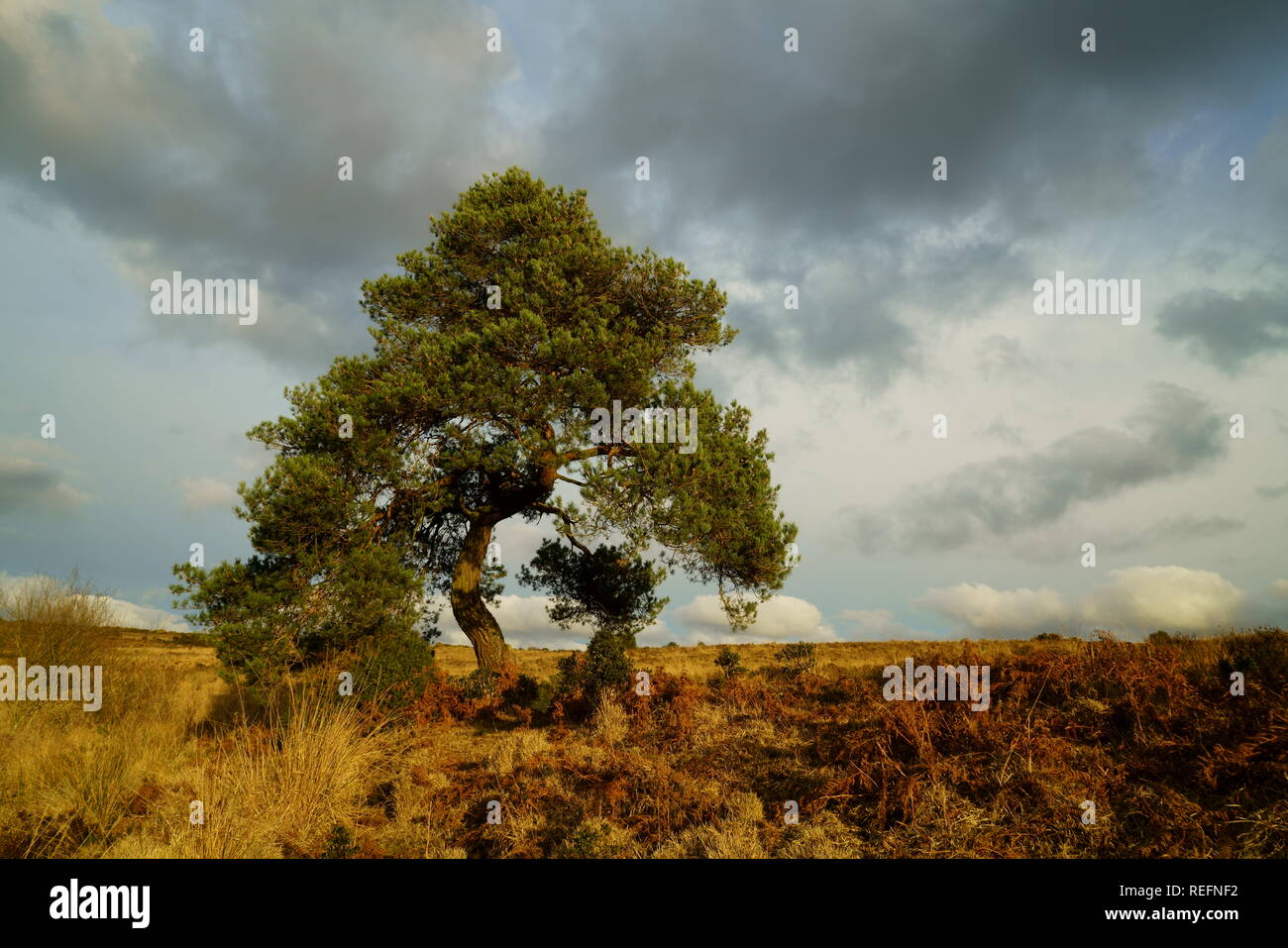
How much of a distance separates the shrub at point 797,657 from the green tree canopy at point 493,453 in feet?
4.95

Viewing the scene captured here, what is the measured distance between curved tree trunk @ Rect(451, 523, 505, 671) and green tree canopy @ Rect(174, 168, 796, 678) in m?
0.05

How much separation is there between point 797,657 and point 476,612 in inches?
293

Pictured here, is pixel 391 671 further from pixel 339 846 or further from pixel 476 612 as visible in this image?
pixel 339 846

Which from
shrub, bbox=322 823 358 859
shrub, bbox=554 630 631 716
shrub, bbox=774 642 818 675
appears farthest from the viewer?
shrub, bbox=774 642 818 675

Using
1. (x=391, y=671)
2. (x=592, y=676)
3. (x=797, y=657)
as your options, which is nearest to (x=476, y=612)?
(x=391, y=671)

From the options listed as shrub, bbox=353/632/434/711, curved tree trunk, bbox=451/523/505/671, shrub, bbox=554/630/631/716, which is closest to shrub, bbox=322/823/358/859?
shrub, bbox=353/632/434/711

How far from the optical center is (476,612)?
16.4 meters

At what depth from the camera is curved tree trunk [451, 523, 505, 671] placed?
16375 mm

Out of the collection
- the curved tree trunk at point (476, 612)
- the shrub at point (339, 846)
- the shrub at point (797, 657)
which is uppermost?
the curved tree trunk at point (476, 612)

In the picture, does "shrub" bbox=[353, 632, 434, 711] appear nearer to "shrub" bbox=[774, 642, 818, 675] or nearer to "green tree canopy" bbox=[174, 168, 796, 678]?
"green tree canopy" bbox=[174, 168, 796, 678]

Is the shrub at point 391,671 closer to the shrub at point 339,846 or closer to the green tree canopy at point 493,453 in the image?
the green tree canopy at point 493,453

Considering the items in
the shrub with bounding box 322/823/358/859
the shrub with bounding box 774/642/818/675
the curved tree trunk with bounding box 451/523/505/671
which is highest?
the curved tree trunk with bounding box 451/523/505/671

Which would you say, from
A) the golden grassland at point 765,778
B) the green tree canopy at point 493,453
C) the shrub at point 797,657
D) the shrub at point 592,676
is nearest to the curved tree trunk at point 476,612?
the green tree canopy at point 493,453

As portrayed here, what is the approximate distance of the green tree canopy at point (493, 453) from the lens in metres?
13.3
